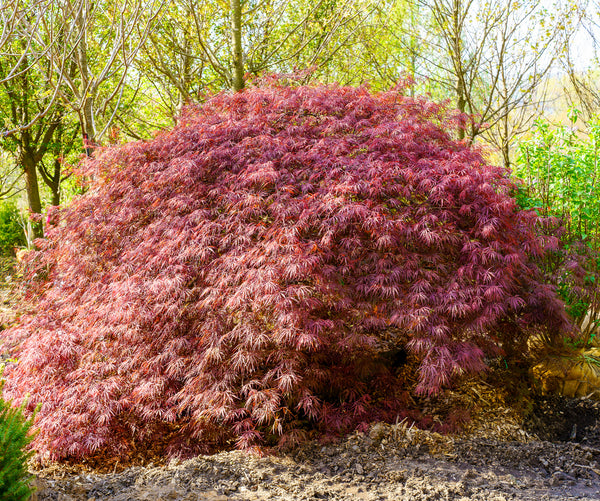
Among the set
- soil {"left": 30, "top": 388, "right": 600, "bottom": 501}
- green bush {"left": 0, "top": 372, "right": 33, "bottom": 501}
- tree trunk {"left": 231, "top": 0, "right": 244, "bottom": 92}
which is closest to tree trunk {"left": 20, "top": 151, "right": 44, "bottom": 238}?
tree trunk {"left": 231, "top": 0, "right": 244, "bottom": 92}

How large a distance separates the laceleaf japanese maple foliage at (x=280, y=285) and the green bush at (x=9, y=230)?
11.0 metres

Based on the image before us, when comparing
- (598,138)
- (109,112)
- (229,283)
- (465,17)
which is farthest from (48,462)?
(109,112)

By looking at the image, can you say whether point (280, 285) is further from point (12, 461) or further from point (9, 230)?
point (9, 230)

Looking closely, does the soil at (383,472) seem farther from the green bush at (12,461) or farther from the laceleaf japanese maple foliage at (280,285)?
the green bush at (12,461)

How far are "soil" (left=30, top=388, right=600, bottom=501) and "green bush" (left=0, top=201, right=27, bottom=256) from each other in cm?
1214

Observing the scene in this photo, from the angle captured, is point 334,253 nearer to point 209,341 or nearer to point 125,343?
point 209,341

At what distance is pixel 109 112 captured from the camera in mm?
10273

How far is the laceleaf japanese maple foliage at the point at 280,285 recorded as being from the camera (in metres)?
3.39

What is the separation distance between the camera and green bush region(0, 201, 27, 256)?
551 inches

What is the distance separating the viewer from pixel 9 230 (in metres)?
14.1

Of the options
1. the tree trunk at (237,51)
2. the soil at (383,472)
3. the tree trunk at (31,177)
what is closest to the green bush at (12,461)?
the soil at (383,472)

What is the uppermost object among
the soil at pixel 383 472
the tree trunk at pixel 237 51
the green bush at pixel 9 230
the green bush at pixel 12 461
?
the tree trunk at pixel 237 51

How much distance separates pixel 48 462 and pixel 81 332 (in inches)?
40.9

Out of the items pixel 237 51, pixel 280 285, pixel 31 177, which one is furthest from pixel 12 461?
pixel 31 177
